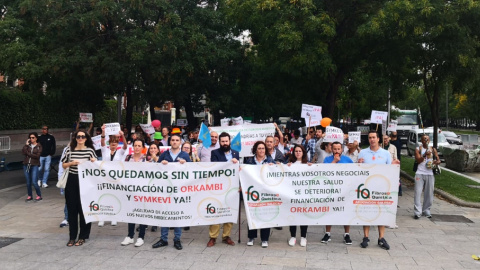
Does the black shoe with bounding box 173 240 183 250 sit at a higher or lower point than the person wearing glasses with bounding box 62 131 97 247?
lower

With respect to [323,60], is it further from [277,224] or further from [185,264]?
[185,264]

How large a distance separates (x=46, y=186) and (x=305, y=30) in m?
8.88

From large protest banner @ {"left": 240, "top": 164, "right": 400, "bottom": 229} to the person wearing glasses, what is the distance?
8.32ft

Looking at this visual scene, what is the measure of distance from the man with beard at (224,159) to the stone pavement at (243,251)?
137 millimetres

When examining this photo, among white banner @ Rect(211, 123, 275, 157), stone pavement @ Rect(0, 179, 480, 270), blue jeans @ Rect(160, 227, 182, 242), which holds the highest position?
white banner @ Rect(211, 123, 275, 157)

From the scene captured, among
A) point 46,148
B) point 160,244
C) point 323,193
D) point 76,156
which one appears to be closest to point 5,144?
point 46,148

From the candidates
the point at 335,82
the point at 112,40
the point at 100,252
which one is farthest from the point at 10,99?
the point at 100,252

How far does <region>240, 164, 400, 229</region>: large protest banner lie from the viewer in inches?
286

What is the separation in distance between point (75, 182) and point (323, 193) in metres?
3.93

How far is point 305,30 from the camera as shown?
44.2 ft

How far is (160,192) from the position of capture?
7188 mm

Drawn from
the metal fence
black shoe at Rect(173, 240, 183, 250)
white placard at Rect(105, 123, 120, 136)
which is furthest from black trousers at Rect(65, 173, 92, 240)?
the metal fence

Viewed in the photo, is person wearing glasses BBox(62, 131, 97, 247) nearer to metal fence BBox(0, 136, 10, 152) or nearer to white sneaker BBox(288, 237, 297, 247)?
white sneaker BBox(288, 237, 297, 247)

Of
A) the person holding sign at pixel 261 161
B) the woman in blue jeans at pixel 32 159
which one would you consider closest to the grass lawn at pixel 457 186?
the person holding sign at pixel 261 161
